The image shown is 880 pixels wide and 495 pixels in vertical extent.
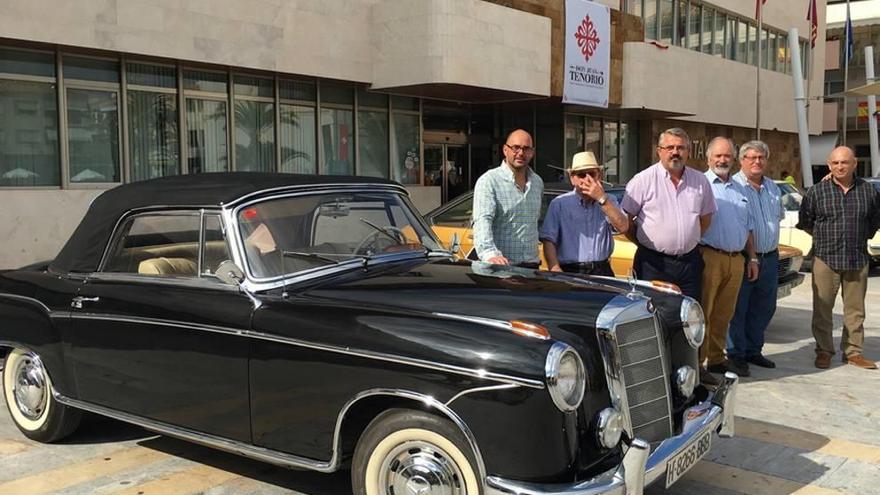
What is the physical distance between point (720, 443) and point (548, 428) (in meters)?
2.27

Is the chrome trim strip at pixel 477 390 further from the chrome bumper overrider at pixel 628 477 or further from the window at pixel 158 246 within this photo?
the window at pixel 158 246

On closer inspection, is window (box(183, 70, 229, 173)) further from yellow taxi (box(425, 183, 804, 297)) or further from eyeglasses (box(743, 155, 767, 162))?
eyeglasses (box(743, 155, 767, 162))

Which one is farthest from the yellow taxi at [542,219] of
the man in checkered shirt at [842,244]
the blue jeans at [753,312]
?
the man in checkered shirt at [842,244]

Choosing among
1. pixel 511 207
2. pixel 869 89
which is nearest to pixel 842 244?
pixel 511 207

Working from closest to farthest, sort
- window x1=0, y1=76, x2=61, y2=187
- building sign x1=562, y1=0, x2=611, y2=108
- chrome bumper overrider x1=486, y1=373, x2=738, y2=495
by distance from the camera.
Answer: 1. chrome bumper overrider x1=486, y1=373, x2=738, y2=495
2. window x1=0, y1=76, x2=61, y2=187
3. building sign x1=562, y1=0, x2=611, y2=108

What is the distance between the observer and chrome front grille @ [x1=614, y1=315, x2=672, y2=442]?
3.42m

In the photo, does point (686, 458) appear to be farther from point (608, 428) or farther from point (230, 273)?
point (230, 273)

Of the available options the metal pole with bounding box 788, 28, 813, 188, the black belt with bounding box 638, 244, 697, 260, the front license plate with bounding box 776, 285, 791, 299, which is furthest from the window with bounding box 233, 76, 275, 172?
the metal pole with bounding box 788, 28, 813, 188

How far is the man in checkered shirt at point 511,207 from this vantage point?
5.27m

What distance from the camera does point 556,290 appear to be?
3764 mm

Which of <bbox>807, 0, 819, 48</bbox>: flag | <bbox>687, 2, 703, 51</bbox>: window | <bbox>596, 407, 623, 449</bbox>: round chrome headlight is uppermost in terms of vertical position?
<bbox>807, 0, 819, 48</bbox>: flag

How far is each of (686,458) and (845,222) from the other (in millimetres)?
3961

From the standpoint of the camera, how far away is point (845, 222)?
6.54 metres

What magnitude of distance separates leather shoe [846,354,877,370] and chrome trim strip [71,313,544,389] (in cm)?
492
